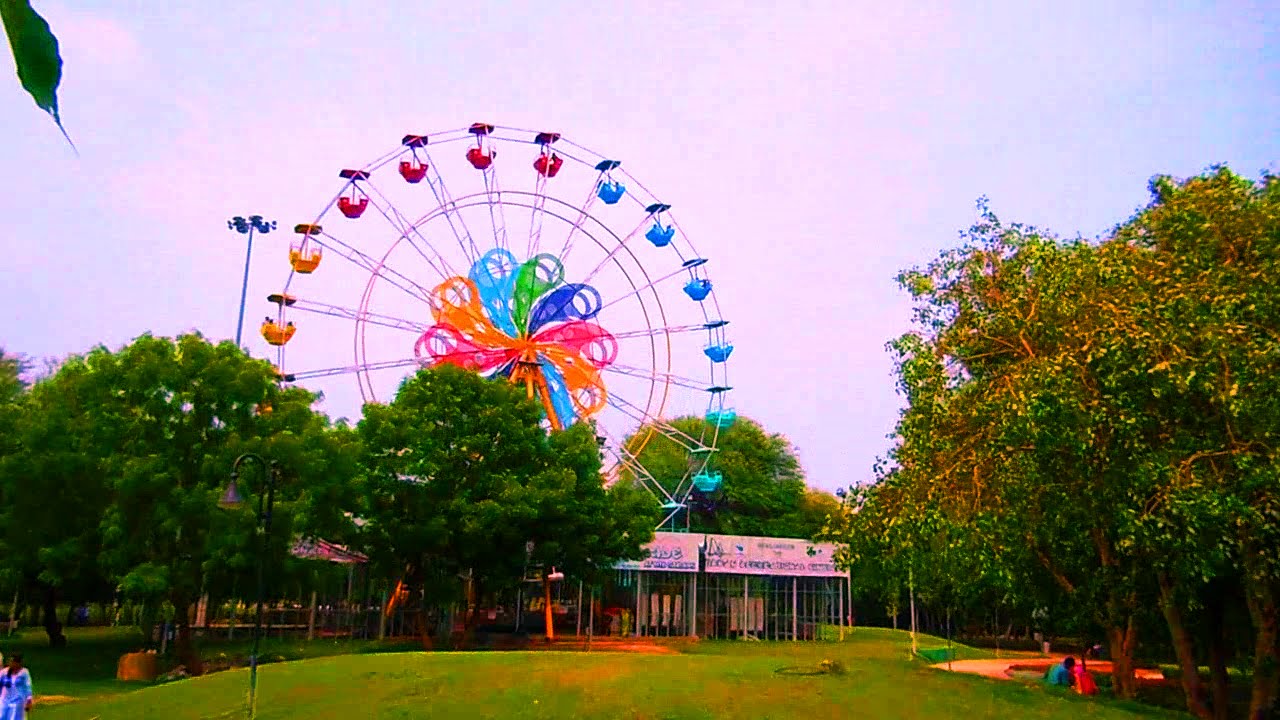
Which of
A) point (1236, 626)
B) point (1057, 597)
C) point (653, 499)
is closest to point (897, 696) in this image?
point (1057, 597)

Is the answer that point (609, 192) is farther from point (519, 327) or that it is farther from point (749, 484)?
point (749, 484)

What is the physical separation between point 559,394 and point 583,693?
68.7 feet

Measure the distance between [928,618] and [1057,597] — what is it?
38.7 meters

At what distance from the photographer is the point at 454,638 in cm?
3719

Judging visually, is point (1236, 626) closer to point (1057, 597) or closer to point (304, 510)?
point (1057, 597)

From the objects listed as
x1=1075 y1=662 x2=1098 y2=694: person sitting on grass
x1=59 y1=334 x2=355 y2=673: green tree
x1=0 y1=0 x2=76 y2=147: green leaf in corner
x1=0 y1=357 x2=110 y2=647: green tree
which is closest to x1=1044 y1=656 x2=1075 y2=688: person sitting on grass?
x1=1075 y1=662 x2=1098 y2=694: person sitting on grass

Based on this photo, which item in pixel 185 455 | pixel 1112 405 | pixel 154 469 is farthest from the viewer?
pixel 185 455

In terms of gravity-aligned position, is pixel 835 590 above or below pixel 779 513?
below

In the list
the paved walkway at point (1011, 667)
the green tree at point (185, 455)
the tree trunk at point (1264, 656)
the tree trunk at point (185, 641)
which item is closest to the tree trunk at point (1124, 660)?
the tree trunk at point (1264, 656)

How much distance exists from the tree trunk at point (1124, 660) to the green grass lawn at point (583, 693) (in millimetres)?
1787

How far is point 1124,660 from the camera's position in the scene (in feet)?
68.6

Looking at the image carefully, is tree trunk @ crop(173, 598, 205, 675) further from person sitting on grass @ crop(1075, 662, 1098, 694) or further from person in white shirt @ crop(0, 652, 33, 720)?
person sitting on grass @ crop(1075, 662, 1098, 694)

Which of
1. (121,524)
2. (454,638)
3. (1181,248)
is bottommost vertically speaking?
(454,638)

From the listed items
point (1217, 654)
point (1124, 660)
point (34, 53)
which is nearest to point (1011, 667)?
point (1124, 660)
